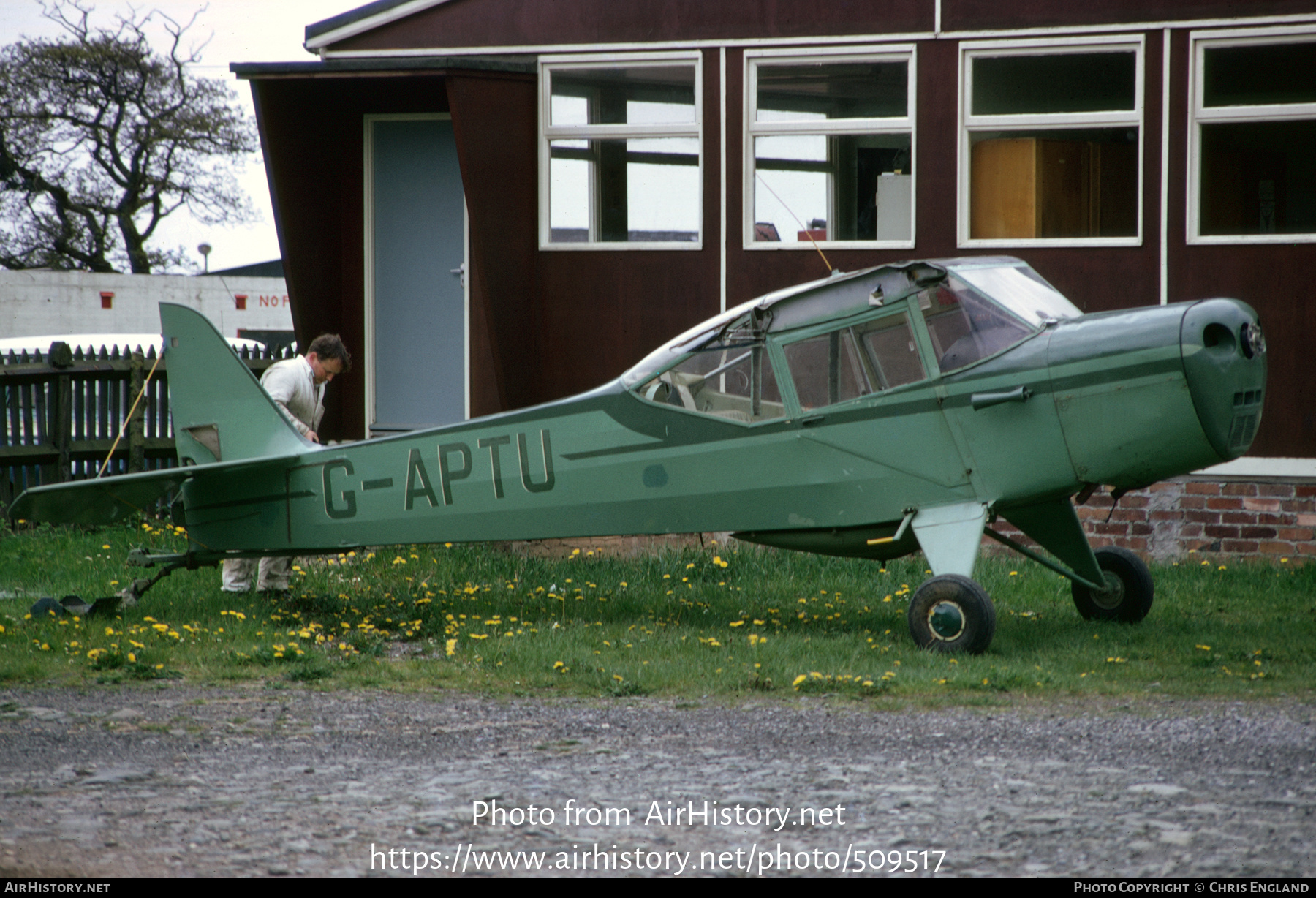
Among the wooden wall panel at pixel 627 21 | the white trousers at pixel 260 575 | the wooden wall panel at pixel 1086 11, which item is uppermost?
the wooden wall panel at pixel 627 21

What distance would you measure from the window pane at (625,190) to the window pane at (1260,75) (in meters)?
3.99

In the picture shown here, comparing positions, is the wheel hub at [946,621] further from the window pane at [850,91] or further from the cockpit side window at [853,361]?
the window pane at [850,91]

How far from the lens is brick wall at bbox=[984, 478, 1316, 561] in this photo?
9.95 m

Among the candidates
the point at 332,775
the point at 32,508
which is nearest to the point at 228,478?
the point at 32,508

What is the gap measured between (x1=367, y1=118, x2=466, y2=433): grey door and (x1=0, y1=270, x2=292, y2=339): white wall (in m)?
21.1

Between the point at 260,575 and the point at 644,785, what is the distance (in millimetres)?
5141

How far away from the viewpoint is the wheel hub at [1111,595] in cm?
765

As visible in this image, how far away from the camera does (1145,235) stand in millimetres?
10305

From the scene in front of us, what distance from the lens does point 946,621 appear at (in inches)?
264

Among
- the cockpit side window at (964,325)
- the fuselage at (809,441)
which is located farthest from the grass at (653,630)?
the cockpit side window at (964,325)

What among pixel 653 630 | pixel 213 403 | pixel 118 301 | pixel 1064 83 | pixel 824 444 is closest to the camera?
pixel 824 444

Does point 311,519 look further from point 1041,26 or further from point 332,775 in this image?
point 1041,26

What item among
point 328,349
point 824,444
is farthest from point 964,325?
point 328,349

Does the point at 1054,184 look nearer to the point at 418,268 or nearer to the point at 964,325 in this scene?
the point at 964,325
